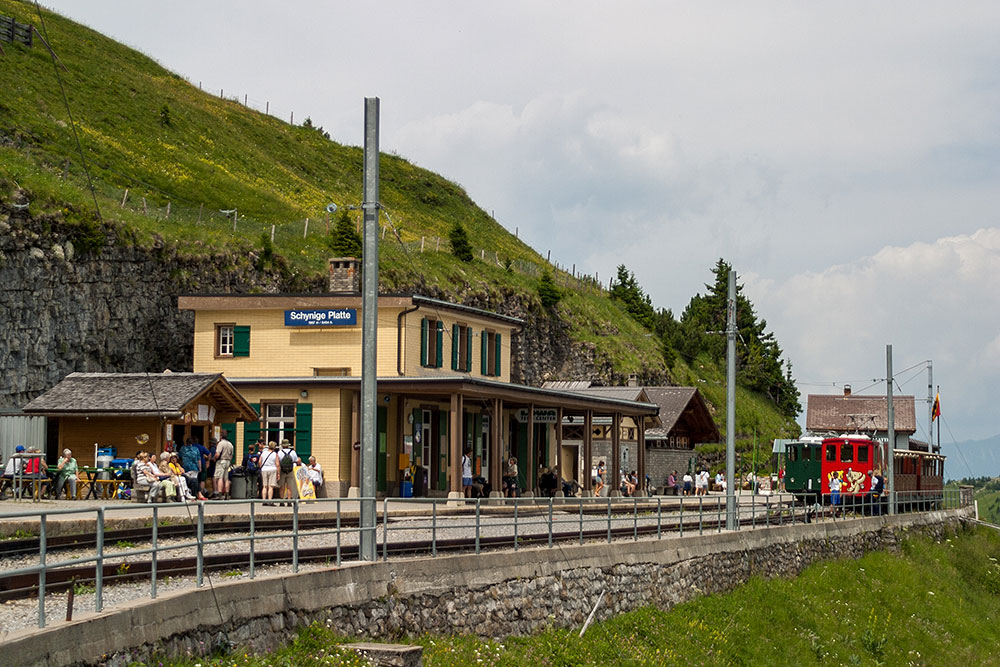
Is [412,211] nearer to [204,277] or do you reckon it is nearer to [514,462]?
[204,277]

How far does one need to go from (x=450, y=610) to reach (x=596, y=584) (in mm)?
4822

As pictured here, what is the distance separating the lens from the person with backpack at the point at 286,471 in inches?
1199

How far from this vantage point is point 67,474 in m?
29.2

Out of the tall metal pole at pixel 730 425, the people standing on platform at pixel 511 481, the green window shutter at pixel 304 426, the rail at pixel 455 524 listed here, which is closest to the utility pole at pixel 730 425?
the tall metal pole at pixel 730 425

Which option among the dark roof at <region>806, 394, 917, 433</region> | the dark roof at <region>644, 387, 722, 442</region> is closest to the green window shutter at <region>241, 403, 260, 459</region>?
the dark roof at <region>644, 387, 722, 442</region>

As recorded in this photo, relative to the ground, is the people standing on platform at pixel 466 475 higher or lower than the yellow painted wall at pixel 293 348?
lower

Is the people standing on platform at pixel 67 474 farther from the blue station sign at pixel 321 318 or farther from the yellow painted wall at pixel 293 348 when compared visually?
the blue station sign at pixel 321 318

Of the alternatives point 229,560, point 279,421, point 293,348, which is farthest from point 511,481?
point 229,560

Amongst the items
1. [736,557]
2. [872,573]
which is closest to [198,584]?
[736,557]

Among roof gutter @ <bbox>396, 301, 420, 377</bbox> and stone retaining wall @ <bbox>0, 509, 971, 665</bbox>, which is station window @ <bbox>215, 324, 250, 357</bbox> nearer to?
roof gutter @ <bbox>396, 301, 420, 377</bbox>

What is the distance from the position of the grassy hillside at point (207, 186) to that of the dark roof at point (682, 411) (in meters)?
12.4

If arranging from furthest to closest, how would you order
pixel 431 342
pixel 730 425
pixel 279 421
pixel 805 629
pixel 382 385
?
pixel 431 342
pixel 279 421
pixel 382 385
pixel 730 425
pixel 805 629

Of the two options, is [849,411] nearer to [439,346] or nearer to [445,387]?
[439,346]

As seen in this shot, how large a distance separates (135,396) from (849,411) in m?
71.3
